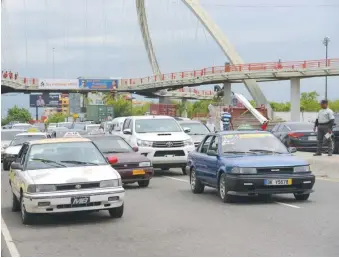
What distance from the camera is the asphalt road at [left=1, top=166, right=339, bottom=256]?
8547mm

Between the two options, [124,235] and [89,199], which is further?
[89,199]

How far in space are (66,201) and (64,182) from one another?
0.31 meters

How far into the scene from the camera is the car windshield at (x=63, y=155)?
38.7 ft

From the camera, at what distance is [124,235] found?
32.5ft

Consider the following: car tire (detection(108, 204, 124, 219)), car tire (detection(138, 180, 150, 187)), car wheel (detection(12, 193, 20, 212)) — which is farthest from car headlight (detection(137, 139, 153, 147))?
car tire (detection(108, 204, 124, 219))

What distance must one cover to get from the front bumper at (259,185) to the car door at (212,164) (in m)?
0.98

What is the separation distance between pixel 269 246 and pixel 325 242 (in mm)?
797

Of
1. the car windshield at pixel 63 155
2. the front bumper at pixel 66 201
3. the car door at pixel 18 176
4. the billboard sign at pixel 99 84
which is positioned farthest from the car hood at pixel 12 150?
the billboard sign at pixel 99 84

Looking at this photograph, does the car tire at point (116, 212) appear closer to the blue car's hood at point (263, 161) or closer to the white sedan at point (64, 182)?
the white sedan at point (64, 182)

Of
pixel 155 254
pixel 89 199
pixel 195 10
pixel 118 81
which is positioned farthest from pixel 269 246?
pixel 118 81

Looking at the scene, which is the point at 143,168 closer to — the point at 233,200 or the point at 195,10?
the point at 233,200

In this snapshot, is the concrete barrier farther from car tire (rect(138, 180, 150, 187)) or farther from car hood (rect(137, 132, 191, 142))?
car tire (rect(138, 180, 150, 187))

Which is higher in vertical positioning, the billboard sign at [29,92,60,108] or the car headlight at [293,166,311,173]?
the billboard sign at [29,92,60,108]

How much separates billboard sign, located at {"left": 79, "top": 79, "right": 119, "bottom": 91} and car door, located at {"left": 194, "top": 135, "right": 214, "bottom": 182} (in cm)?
8861
